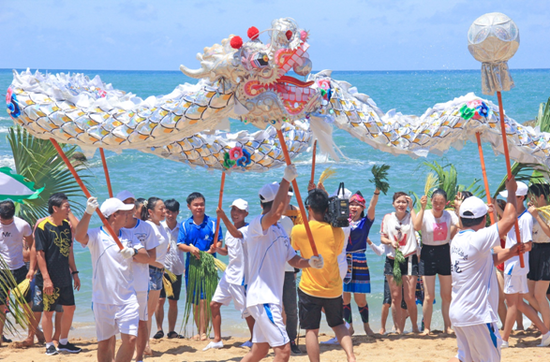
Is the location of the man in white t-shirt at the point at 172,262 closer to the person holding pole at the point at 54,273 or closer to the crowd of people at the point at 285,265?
the crowd of people at the point at 285,265

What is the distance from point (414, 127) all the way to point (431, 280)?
1.88m

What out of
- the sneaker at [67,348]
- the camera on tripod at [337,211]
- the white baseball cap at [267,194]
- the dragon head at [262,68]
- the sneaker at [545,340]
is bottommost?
the sneaker at [67,348]

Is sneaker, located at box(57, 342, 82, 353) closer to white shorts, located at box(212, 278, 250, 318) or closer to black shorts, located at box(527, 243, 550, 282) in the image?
white shorts, located at box(212, 278, 250, 318)

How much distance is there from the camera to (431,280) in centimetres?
737

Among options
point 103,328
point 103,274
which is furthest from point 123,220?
point 103,328

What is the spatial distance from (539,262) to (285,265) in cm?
277

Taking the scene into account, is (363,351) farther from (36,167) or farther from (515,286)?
(36,167)

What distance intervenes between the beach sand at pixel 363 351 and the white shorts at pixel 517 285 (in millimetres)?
584

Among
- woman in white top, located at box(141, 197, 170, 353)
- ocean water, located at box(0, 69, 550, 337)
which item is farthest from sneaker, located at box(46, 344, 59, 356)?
ocean water, located at box(0, 69, 550, 337)

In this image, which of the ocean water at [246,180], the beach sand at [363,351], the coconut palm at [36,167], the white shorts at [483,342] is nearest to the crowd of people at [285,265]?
the white shorts at [483,342]

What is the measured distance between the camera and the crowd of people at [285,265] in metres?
5.11

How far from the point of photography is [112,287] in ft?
17.6

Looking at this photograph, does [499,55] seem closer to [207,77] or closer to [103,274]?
[207,77]

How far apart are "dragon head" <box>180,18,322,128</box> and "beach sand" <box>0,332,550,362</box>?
2.76 metres
